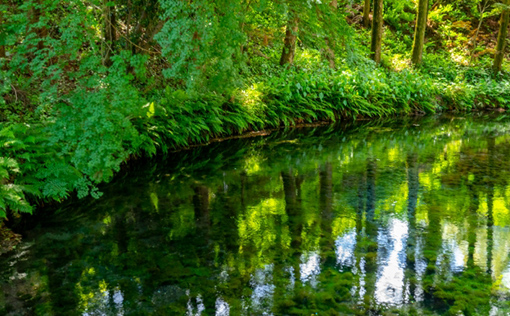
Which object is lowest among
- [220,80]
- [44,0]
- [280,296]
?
[280,296]

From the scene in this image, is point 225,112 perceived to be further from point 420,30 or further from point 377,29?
point 420,30

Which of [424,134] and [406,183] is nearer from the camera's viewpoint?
[406,183]

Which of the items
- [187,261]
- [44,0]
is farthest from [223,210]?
[44,0]

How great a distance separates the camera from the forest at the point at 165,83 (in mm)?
5281

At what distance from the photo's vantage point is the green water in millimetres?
4164

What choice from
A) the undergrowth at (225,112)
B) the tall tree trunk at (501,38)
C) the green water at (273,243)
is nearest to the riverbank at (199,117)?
the undergrowth at (225,112)

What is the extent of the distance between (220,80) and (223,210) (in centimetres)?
173

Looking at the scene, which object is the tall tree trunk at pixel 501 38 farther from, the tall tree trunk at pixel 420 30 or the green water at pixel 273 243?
the green water at pixel 273 243

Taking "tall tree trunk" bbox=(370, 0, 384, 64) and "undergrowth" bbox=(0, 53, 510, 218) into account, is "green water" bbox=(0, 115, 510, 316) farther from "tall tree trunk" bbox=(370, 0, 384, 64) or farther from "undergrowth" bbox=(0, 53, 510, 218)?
"tall tree trunk" bbox=(370, 0, 384, 64)

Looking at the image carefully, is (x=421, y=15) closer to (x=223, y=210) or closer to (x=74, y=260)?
(x=223, y=210)

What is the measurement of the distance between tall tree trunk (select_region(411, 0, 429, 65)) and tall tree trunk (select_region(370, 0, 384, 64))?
2.13m

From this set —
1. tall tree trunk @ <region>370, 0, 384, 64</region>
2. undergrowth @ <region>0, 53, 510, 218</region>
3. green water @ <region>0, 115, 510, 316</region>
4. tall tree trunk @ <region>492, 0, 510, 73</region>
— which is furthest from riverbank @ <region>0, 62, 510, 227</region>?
tall tree trunk @ <region>370, 0, 384, 64</region>

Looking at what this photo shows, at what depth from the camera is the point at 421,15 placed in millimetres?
18516

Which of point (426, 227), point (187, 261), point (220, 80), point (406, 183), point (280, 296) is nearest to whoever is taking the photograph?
point (280, 296)
